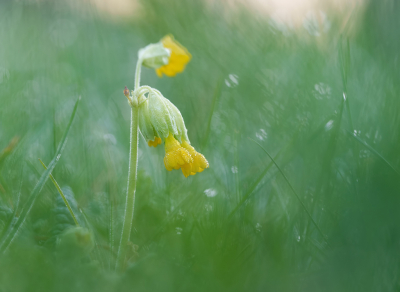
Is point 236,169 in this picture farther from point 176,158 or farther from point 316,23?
point 316,23

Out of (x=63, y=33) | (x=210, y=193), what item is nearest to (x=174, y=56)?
(x=210, y=193)

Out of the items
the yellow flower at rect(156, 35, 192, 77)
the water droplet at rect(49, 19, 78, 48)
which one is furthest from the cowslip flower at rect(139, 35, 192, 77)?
the water droplet at rect(49, 19, 78, 48)

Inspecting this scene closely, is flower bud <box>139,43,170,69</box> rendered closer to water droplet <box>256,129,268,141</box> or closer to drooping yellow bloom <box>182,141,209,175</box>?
drooping yellow bloom <box>182,141,209,175</box>

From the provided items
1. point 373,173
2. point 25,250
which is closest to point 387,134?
point 373,173

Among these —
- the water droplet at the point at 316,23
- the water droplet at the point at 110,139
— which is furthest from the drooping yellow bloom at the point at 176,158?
the water droplet at the point at 316,23

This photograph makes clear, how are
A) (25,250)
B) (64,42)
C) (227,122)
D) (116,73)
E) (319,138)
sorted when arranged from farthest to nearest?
(64,42), (116,73), (227,122), (319,138), (25,250)

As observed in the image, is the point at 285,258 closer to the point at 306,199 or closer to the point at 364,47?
the point at 306,199
